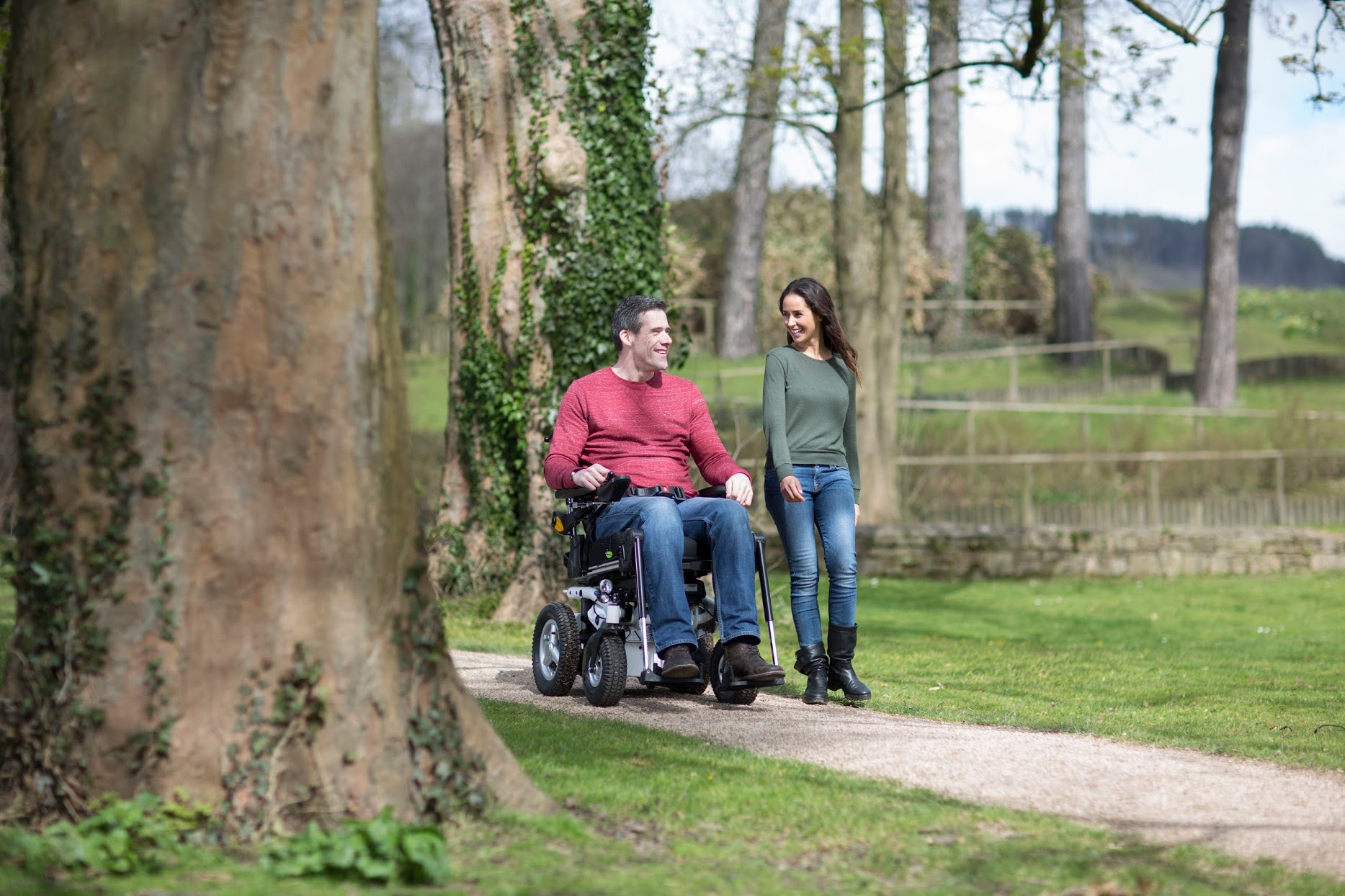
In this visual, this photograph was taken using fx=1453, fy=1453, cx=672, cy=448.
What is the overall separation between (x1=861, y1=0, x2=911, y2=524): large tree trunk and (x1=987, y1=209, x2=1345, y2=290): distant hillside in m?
49.8

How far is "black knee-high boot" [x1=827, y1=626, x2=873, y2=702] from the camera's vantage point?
263 inches

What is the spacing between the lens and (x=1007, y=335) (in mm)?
32781

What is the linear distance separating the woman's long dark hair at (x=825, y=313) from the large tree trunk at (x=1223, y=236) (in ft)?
54.0

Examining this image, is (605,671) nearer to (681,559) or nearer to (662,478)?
(681,559)

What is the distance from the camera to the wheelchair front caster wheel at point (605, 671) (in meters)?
6.22

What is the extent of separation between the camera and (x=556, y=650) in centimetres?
663

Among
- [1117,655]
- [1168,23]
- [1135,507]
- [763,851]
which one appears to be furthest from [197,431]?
[1135,507]

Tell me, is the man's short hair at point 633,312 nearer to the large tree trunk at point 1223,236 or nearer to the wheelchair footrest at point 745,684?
the wheelchair footrest at point 745,684

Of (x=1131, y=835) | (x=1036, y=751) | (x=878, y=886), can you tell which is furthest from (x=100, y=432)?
(x=1036, y=751)

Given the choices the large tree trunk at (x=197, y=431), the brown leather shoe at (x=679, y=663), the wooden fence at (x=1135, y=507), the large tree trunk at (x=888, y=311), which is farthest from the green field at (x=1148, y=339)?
the large tree trunk at (x=197, y=431)

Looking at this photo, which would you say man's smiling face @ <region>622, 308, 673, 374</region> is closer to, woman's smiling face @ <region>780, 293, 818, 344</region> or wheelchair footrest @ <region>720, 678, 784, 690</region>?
woman's smiling face @ <region>780, 293, 818, 344</region>

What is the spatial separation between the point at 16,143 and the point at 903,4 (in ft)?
40.8

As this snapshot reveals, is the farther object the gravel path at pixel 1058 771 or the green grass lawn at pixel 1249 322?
the green grass lawn at pixel 1249 322

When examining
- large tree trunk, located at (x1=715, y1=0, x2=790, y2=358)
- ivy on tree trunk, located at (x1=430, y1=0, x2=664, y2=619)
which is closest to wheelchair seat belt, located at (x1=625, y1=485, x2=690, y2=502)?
ivy on tree trunk, located at (x1=430, y1=0, x2=664, y2=619)
